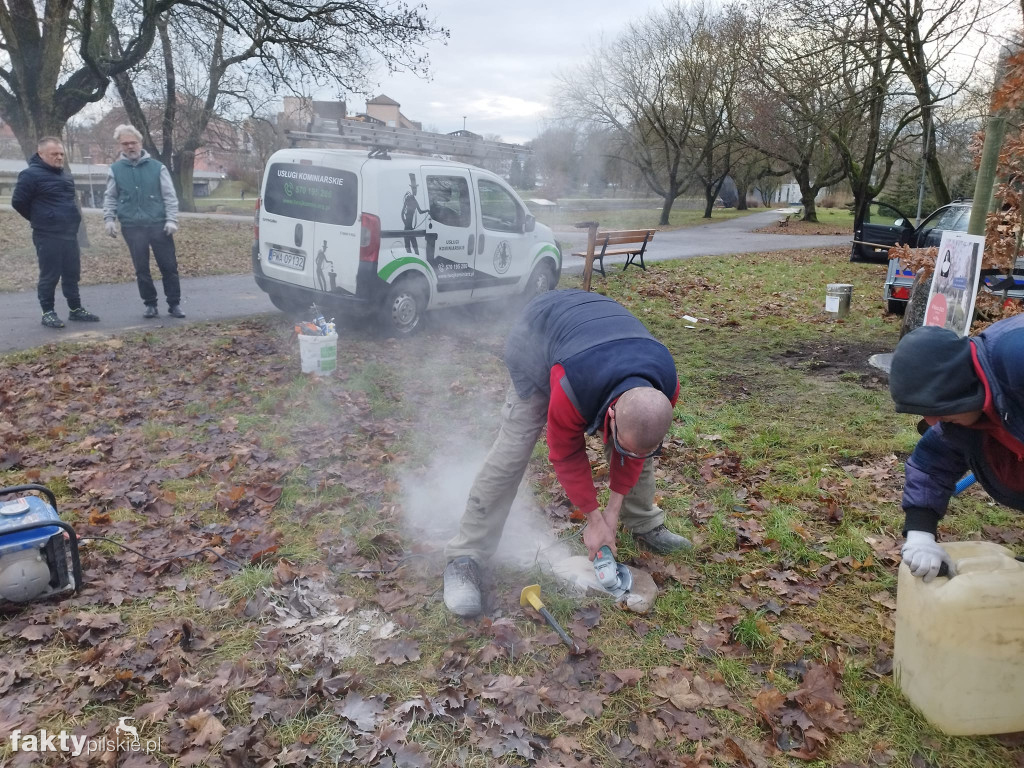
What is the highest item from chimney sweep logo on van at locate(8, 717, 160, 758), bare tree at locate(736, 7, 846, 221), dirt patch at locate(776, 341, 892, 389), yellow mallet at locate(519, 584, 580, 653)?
bare tree at locate(736, 7, 846, 221)

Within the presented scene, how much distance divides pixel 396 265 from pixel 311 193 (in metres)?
1.22

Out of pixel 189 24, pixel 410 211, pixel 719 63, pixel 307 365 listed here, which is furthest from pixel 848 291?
pixel 719 63

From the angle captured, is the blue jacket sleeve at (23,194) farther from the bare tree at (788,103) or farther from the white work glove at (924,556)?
the bare tree at (788,103)

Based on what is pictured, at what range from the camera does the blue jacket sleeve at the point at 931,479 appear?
2561mm

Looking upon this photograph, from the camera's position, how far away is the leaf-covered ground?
2572 mm

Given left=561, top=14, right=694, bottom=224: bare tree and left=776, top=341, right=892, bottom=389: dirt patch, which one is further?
left=561, top=14, right=694, bottom=224: bare tree

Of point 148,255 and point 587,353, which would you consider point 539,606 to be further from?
point 148,255

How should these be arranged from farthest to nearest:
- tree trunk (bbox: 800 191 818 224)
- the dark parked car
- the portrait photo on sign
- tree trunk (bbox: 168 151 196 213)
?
tree trunk (bbox: 800 191 818 224)
tree trunk (bbox: 168 151 196 213)
the dark parked car
the portrait photo on sign

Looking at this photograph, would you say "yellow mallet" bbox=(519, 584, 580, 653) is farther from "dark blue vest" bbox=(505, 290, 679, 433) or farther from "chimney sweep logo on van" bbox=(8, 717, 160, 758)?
"chimney sweep logo on van" bbox=(8, 717, 160, 758)

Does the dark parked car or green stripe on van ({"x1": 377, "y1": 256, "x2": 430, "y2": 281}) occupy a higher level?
the dark parked car

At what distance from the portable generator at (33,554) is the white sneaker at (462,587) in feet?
5.35

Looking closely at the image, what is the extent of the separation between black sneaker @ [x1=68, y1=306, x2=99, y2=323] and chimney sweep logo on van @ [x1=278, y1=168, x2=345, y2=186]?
108 inches

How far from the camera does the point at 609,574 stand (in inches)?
129

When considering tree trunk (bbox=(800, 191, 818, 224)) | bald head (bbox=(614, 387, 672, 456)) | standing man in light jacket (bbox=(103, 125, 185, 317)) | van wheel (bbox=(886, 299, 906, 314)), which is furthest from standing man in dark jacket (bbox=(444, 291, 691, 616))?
tree trunk (bbox=(800, 191, 818, 224))
